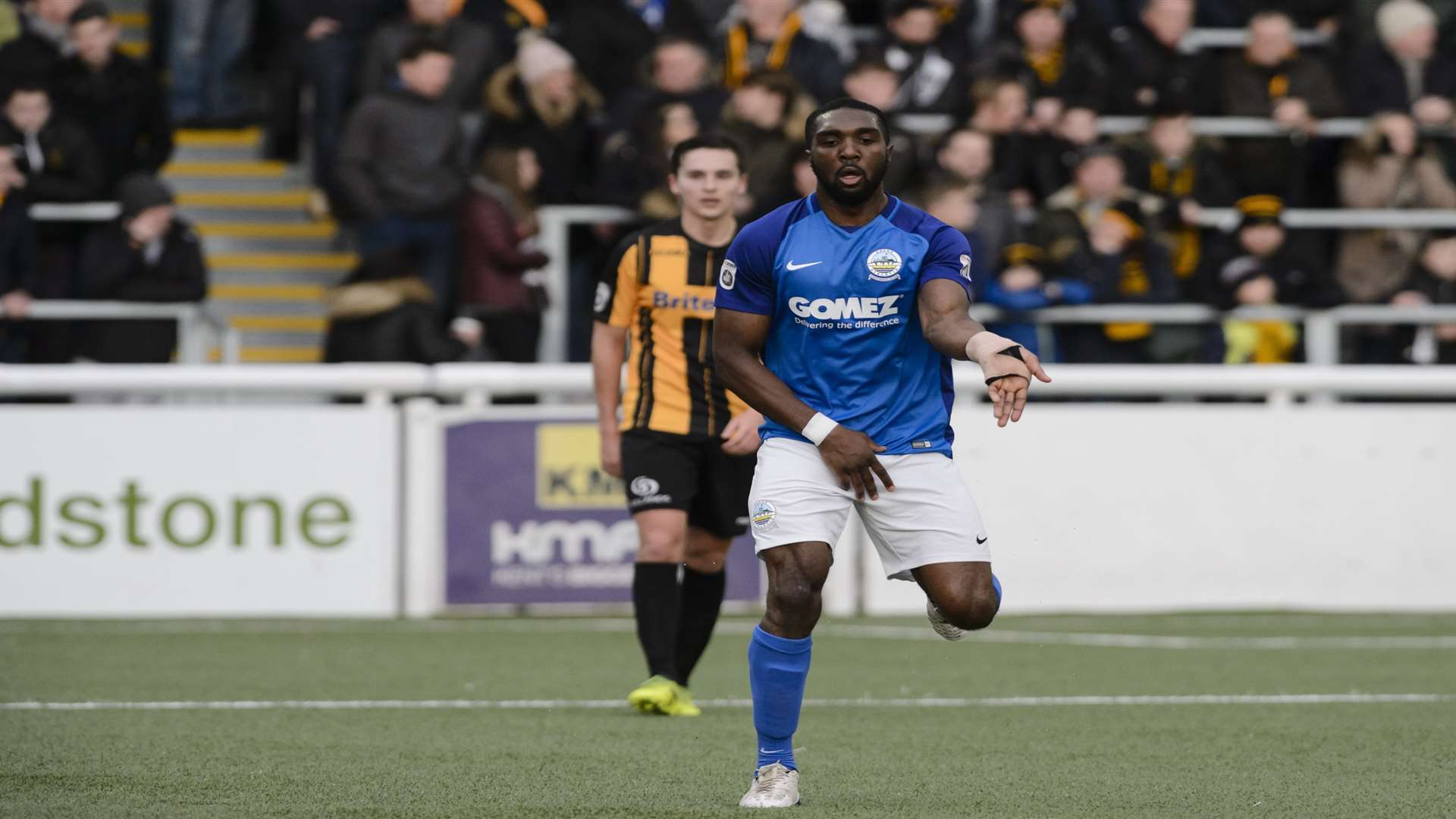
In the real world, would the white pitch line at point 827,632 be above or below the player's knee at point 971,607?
below

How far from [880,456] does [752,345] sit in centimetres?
43

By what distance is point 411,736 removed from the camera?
7.48 meters

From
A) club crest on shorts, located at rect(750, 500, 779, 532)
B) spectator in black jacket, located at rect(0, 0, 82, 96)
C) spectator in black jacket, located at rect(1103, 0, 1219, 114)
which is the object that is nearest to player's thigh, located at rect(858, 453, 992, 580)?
club crest on shorts, located at rect(750, 500, 779, 532)

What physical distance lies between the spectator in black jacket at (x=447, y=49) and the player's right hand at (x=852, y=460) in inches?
328

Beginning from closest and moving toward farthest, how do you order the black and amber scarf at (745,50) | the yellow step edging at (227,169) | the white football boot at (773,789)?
the white football boot at (773,789) → the black and amber scarf at (745,50) → the yellow step edging at (227,169)

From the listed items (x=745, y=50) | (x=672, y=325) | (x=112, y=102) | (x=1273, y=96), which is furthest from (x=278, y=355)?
(x=672, y=325)

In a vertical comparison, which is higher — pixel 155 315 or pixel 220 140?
pixel 220 140

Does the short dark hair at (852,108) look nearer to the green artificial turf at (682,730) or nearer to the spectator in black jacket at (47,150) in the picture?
the green artificial turf at (682,730)

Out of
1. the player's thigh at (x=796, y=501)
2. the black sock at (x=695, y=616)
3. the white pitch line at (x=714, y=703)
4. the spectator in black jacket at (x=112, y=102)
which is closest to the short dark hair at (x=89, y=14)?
the spectator in black jacket at (x=112, y=102)

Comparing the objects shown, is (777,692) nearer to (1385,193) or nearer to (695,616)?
(695,616)

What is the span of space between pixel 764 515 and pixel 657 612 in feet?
8.17

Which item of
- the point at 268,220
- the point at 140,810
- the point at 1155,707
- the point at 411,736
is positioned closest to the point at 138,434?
the point at 268,220

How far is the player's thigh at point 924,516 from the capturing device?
19.8 feet

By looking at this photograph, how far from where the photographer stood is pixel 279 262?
15750mm
